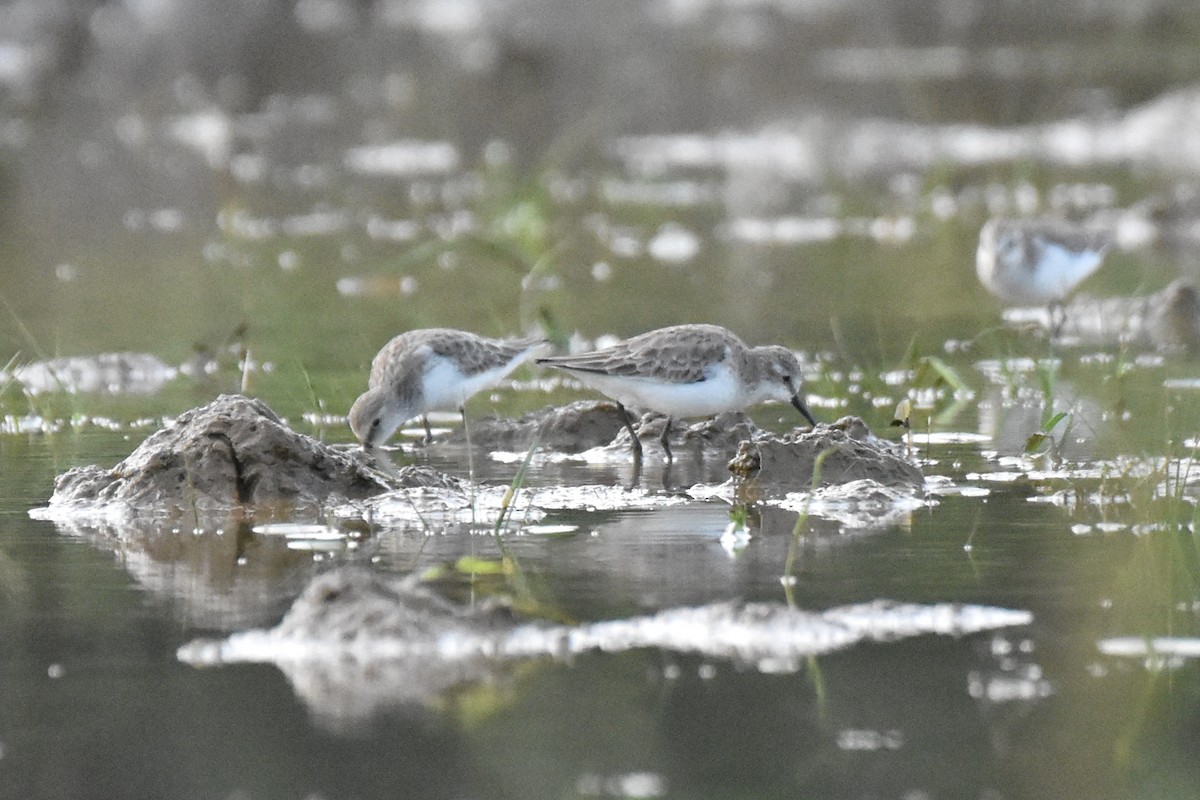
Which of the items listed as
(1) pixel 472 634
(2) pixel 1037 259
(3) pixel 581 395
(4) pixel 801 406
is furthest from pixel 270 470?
(2) pixel 1037 259

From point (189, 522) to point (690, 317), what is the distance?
562 cm

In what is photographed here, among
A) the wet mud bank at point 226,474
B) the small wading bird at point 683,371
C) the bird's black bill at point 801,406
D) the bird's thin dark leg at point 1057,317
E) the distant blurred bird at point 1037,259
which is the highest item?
the distant blurred bird at point 1037,259

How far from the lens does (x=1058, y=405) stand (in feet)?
30.3

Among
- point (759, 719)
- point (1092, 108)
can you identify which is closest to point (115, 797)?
point (759, 719)

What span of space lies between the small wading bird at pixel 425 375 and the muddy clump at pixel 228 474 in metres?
0.77

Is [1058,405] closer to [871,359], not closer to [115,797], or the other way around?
[871,359]

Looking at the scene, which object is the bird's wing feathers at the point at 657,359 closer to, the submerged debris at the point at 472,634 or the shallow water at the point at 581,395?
the shallow water at the point at 581,395

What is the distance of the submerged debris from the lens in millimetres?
5098

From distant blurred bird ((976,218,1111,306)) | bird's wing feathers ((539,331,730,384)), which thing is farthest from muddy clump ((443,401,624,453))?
distant blurred bird ((976,218,1111,306))

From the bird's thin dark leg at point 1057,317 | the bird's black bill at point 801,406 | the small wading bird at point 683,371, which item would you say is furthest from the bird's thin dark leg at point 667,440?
the bird's thin dark leg at point 1057,317

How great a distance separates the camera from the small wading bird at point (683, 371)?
7.94 metres

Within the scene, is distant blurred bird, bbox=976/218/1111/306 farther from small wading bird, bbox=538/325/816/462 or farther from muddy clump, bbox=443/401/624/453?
muddy clump, bbox=443/401/624/453

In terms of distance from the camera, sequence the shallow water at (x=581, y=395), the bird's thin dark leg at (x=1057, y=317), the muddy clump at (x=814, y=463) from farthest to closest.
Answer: the bird's thin dark leg at (x=1057, y=317)
the muddy clump at (x=814, y=463)
the shallow water at (x=581, y=395)

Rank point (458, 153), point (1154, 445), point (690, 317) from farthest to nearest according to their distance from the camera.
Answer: point (458, 153), point (690, 317), point (1154, 445)
